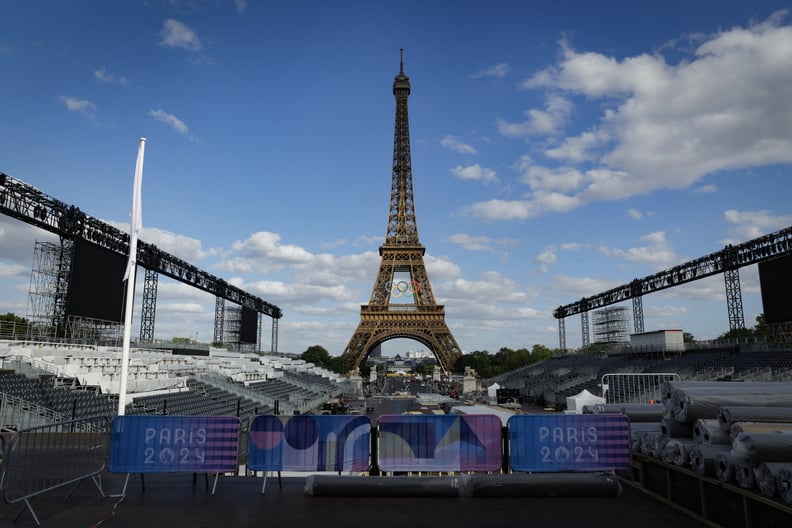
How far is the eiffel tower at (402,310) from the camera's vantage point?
68250 millimetres

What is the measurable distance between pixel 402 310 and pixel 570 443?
61.2 meters

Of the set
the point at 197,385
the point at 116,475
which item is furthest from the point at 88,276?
the point at 116,475

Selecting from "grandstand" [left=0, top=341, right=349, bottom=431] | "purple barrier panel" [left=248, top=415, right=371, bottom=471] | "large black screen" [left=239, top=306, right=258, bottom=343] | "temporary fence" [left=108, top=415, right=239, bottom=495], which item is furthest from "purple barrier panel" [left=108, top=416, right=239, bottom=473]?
"large black screen" [left=239, top=306, right=258, bottom=343]

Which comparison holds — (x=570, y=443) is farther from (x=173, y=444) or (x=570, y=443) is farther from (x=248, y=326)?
(x=248, y=326)

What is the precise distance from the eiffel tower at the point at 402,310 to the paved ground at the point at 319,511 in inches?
2341

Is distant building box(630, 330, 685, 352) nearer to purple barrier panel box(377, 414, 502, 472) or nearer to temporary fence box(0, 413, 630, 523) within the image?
temporary fence box(0, 413, 630, 523)

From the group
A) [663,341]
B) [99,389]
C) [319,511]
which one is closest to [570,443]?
[319,511]

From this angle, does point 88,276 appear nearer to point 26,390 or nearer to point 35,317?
point 26,390

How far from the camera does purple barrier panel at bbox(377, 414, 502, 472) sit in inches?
333

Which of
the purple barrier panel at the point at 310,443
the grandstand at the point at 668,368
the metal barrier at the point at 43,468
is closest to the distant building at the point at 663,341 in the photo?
the grandstand at the point at 668,368

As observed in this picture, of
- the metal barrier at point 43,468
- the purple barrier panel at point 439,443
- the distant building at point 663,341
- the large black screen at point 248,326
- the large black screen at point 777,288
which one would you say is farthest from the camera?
the large black screen at point 248,326

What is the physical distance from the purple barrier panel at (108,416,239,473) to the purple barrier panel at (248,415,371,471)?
1.46ft

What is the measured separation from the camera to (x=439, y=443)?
853cm

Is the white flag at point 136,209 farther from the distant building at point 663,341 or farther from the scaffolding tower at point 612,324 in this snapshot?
the scaffolding tower at point 612,324
